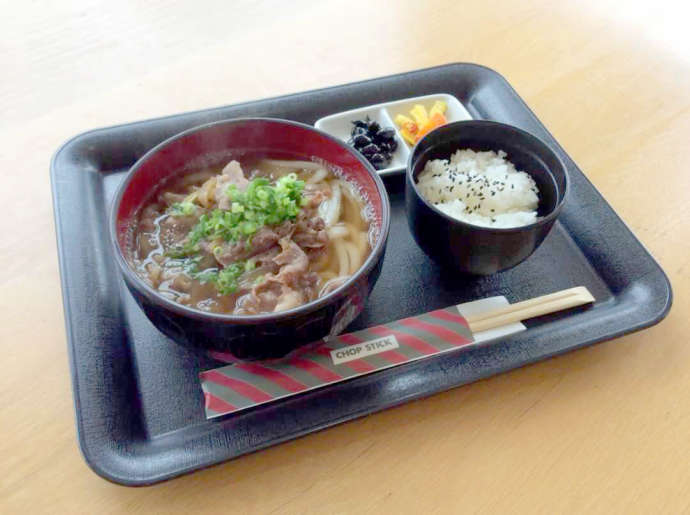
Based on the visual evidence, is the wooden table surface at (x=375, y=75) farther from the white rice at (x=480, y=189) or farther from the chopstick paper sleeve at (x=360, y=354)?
the white rice at (x=480, y=189)

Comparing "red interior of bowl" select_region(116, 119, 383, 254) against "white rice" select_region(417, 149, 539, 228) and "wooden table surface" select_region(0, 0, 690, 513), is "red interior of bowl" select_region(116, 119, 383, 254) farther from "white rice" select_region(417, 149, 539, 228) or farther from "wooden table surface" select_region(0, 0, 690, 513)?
"wooden table surface" select_region(0, 0, 690, 513)

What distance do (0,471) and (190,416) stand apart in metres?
0.41

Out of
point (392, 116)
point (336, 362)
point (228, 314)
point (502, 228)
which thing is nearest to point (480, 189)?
point (502, 228)

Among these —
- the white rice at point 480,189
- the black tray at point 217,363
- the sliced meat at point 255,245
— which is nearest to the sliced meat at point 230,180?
the sliced meat at point 255,245

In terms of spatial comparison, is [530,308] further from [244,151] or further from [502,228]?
[244,151]

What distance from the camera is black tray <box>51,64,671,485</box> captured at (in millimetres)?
1182

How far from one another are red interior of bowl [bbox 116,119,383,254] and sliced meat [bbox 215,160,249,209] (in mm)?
76

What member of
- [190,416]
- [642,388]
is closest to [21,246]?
[190,416]

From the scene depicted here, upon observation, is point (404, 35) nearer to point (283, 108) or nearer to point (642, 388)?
point (283, 108)

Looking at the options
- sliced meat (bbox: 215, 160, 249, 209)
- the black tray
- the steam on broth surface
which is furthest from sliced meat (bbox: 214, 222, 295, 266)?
the black tray

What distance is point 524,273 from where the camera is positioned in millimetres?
1582

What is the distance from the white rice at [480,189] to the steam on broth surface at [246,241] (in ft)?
0.97

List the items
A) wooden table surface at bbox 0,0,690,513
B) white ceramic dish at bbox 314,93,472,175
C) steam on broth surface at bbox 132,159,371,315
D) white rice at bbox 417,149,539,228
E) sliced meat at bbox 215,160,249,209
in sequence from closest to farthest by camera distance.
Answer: wooden table surface at bbox 0,0,690,513 < steam on broth surface at bbox 132,159,371,315 < sliced meat at bbox 215,160,249,209 < white rice at bbox 417,149,539,228 < white ceramic dish at bbox 314,93,472,175

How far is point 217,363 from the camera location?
1.31 metres
